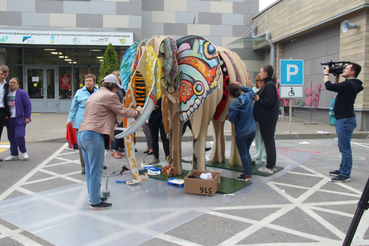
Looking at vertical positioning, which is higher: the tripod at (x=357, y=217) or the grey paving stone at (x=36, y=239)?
the tripod at (x=357, y=217)

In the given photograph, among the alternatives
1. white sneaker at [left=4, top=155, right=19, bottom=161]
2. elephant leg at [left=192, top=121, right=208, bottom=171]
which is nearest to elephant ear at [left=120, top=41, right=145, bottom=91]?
elephant leg at [left=192, top=121, right=208, bottom=171]

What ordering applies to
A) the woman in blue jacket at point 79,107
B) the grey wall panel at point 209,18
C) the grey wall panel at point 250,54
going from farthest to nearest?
the grey wall panel at point 250,54, the grey wall panel at point 209,18, the woman in blue jacket at point 79,107

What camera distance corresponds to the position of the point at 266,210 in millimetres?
3598

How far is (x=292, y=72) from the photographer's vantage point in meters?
9.19

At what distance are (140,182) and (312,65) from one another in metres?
11.4

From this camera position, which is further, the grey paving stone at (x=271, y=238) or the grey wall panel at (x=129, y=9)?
the grey wall panel at (x=129, y=9)

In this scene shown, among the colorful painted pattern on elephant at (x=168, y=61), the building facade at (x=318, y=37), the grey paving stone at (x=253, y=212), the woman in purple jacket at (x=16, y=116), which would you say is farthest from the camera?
the building facade at (x=318, y=37)

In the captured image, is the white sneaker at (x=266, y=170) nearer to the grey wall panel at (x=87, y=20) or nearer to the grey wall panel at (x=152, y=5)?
the grey wall panel at (x=87, y=20)

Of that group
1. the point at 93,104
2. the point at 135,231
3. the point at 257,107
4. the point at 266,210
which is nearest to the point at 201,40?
the point at 257,107

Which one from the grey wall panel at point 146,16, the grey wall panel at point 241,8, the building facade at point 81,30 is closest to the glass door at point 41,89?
the building facade at point 81,30

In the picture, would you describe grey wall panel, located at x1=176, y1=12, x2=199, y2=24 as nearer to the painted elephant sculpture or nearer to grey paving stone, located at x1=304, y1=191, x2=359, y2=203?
the painted elephant sculpture

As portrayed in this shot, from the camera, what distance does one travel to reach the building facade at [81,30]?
14.7 m

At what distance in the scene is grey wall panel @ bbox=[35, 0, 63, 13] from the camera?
15.0 m

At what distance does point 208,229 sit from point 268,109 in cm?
267
